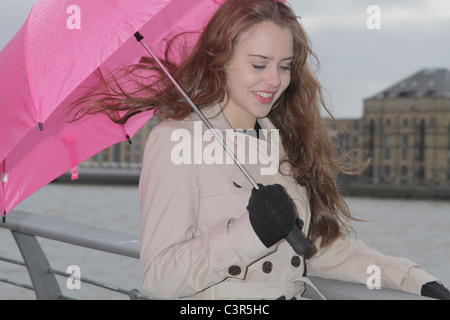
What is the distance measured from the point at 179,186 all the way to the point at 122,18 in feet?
1.19

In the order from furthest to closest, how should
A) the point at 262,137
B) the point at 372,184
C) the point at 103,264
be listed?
the point at 372,184 → the point at 103,264 → the point at 262,137

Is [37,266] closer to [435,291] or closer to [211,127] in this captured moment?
[211,127]

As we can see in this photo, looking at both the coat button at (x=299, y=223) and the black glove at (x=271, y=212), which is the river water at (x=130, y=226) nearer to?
the coat button at (x=299, y=223)

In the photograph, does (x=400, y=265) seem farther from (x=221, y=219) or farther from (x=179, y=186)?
(x=179, y=186)

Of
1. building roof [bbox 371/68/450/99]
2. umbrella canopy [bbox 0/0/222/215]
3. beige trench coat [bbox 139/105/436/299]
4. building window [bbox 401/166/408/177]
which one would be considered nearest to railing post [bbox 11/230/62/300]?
umbrella canopy [bbox 0/0/222/215]

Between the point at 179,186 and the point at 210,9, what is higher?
the point at 210,9

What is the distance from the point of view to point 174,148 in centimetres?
123

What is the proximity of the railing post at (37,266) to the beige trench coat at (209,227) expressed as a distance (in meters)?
0.80

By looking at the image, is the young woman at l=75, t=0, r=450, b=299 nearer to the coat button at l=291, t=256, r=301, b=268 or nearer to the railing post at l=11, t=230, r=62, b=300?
the coat button at l=291, t=256, r=301, b=268

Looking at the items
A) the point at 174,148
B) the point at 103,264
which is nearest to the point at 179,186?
the point at 174,148

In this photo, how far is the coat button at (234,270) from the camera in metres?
1.17

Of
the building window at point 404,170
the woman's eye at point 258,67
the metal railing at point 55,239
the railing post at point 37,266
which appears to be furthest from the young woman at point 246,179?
the building window at point 404,170

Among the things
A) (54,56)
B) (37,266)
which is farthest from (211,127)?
(37,266)

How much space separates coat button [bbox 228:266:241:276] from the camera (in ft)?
3.84
